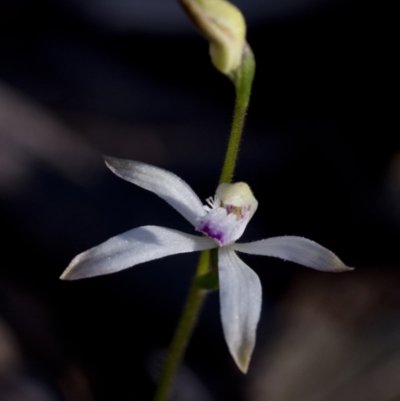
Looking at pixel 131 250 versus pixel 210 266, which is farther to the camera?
pixel 210 266

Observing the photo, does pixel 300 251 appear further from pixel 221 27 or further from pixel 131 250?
pixel 221 27

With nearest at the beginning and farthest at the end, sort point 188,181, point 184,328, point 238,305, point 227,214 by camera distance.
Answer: point 238,305 → point 227,214 → point 184,328 → point 188,181

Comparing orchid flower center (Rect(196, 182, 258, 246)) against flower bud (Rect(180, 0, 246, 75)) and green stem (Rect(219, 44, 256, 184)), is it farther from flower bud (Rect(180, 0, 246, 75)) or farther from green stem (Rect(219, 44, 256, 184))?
flower bud (Rect(180, 0, 246, 75))

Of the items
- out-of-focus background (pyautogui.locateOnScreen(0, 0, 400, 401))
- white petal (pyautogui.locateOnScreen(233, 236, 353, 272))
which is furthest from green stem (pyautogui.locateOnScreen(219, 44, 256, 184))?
out-of-focus background (pyautogui.locateOnScreen(0, 0, 400, 401))

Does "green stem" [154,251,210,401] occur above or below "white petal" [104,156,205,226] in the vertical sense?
below

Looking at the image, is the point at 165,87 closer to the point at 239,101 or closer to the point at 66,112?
the point at 66,112

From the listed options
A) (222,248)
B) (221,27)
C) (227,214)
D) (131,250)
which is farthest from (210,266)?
(221,27)

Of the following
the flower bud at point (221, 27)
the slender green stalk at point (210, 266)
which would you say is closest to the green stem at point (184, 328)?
the slender green stalk at point (210, 266)
